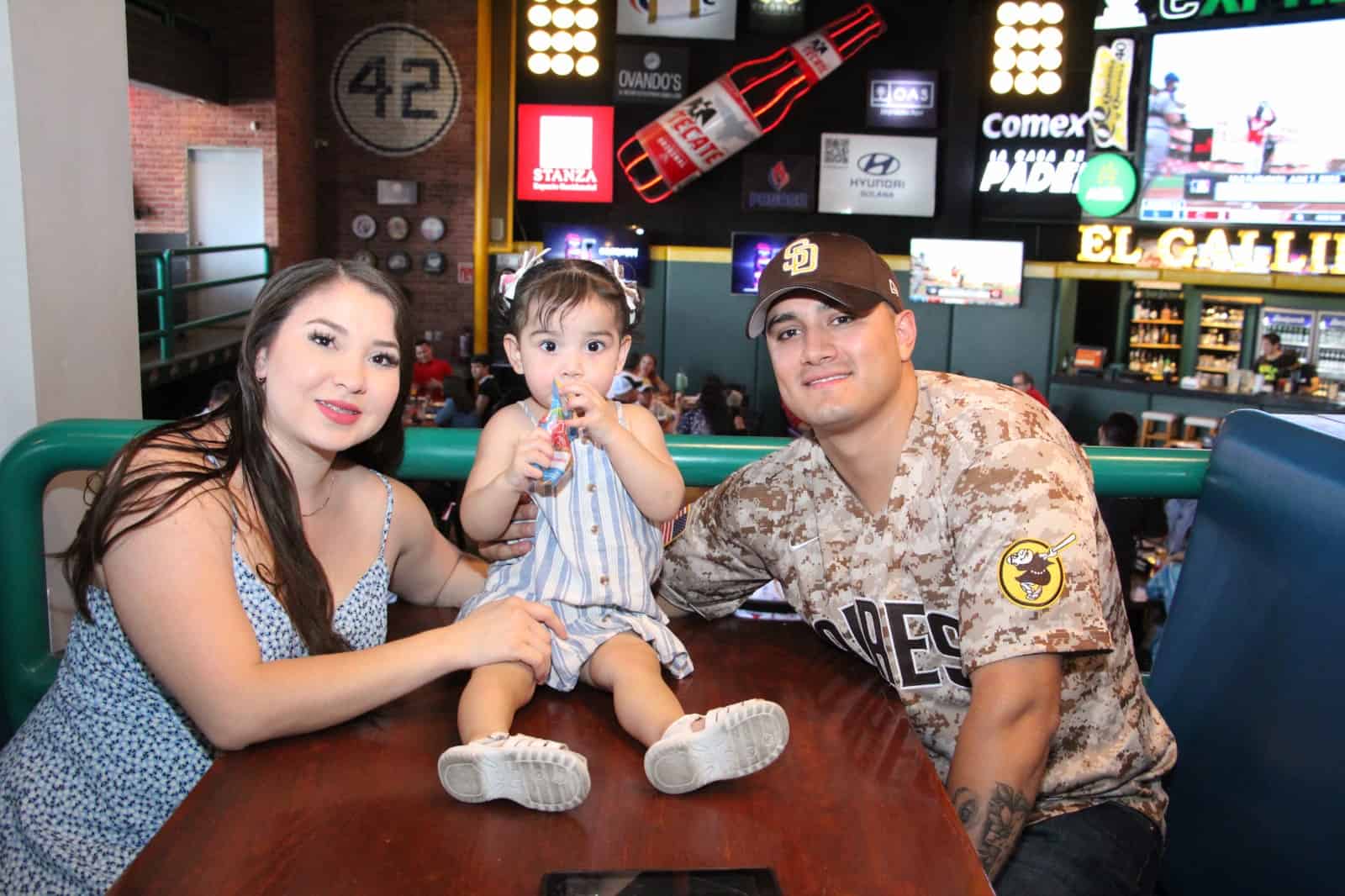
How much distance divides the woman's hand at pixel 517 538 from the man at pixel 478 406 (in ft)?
14.3

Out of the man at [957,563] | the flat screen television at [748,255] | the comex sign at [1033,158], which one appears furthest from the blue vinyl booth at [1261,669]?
the comex sign at [1033,158]

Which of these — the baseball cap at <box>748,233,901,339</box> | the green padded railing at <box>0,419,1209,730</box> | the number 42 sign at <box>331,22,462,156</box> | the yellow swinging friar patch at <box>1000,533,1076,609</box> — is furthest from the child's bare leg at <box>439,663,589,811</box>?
the number 42 sign at <box>331,22,462,156</box>

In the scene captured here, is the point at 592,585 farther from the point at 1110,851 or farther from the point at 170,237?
the point at 170,237

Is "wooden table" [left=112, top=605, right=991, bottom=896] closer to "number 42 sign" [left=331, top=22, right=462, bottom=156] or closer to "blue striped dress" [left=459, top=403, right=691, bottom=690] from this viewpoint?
"blue striped dress" [left=459, top=403, right=691, bottom=690]

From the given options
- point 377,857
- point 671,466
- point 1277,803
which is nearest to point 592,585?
point 671,466

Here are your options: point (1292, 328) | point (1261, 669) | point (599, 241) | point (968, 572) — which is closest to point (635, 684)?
point (968, 572)

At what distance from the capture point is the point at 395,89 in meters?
13.5

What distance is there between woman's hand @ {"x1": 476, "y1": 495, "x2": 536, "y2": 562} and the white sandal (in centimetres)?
69

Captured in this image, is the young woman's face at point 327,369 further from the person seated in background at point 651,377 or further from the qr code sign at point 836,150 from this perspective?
the qr code sign at point 836,150

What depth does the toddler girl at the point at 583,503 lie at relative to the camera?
1493 millimetres

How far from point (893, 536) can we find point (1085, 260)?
12.6 metres

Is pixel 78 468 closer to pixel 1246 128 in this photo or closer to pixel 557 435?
pixel 557 435

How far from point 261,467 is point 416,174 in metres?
12.8

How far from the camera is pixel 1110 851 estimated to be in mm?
1692
